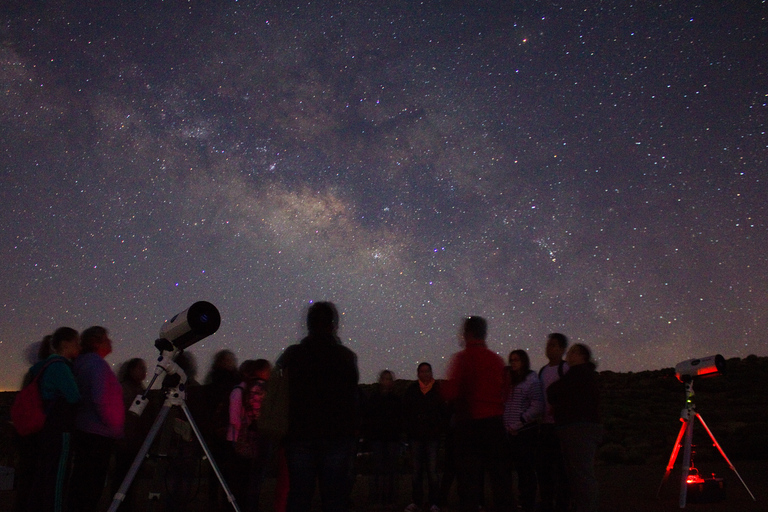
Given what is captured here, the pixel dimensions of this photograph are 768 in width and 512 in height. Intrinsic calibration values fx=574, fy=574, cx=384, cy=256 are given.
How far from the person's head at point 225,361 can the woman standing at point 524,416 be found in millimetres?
2807

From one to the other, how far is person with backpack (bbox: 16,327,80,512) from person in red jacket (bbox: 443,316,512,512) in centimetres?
271

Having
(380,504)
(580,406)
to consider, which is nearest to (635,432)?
(380,504)

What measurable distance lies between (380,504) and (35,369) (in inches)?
200

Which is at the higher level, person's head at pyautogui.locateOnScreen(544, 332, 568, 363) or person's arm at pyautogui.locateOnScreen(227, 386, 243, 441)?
person's head at pyautogui.locateOnScreen(544, 332, 568, 363)

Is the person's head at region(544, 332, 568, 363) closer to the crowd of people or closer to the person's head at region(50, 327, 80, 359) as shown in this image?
the crowd of people

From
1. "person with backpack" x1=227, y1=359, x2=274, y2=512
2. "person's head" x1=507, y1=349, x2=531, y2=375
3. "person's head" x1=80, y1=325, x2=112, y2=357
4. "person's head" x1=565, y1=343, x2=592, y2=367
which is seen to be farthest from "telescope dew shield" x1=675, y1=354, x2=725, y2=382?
"person's head" x1=80, y1=325, x2=112, y2=357

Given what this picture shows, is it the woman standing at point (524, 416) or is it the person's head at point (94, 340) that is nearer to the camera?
the person's head at point (94, 340)

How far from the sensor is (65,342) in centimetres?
434

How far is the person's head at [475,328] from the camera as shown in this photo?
440 centimetres

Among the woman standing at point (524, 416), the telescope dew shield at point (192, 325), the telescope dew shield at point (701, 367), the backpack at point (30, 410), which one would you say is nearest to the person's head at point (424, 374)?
the woman standing at point (524, 416)

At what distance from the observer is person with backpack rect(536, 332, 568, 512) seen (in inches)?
221

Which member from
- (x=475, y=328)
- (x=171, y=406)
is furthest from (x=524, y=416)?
(x=171, y=406)

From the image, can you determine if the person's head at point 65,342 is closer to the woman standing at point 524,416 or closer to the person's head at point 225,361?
the person's head at point 225,361

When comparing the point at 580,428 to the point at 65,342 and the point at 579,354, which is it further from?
the point at 65,342
